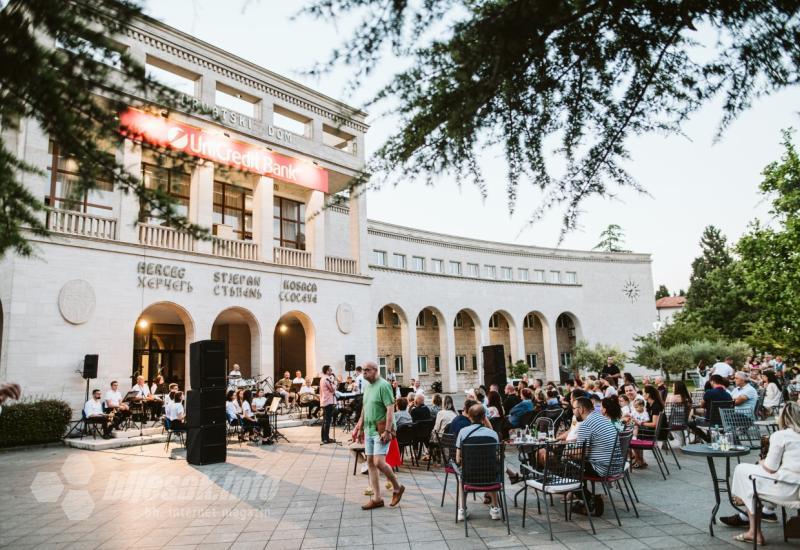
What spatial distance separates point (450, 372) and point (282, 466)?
21.9 m

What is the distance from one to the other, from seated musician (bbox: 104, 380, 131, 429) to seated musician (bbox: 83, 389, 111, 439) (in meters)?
0.34

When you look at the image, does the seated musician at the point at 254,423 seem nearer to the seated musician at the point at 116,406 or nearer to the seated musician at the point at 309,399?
the seated musician at the point at 116,406

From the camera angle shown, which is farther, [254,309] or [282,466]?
[254,309]

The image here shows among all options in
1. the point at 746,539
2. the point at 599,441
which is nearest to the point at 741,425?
the point at 599,441

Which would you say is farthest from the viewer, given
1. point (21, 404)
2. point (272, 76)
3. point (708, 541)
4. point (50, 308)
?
point (272, 76)

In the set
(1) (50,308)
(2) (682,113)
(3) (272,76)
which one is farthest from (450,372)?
(2) (682,113)

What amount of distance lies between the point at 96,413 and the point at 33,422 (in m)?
1.35

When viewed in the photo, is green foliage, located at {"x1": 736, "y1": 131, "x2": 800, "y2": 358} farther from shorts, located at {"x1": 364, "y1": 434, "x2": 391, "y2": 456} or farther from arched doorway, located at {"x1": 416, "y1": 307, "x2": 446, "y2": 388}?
shorts, located at {"x1": 364, "y1": 434, "x2": 391, "y2": 456}

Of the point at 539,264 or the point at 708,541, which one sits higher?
the point at 539,264

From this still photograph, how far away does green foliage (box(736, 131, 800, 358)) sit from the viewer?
21.4 metres

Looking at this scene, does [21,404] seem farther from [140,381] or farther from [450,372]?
[450,372]

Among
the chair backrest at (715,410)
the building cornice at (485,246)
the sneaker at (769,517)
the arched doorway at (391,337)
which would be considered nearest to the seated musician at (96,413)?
the sneaker at (769,517)

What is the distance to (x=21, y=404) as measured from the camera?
12500 mm

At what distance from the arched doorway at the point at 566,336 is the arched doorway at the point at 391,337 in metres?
13.9
